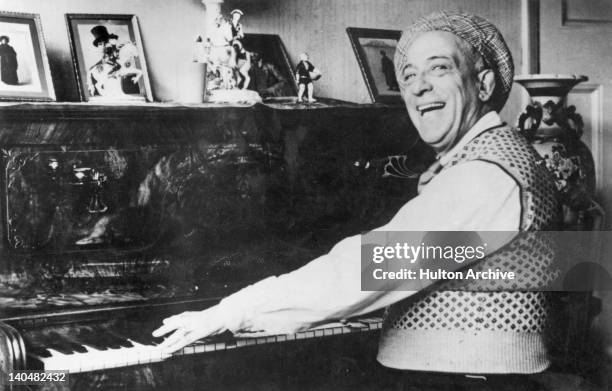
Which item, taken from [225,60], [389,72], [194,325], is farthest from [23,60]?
[389,72]

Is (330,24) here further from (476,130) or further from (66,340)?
(66,340)

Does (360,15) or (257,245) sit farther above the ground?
(360,15)

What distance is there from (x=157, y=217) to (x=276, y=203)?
329 millimetres

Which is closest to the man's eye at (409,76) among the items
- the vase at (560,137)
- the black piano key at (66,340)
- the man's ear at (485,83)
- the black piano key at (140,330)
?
the man's ear at (485,83)

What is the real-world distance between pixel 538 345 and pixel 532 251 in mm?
184

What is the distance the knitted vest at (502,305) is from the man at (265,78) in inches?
40.4

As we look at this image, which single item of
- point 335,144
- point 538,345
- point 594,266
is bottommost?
Answer: point 594,266

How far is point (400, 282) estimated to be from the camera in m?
1.25

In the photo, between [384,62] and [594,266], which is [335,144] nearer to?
[384,62]

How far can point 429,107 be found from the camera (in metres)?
1.46

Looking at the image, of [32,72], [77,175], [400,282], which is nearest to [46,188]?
[77,175]

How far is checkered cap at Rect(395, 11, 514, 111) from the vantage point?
143 centimetres

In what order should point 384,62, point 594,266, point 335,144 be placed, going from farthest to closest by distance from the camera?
point 594,266 → point 384,62 → point 335,144

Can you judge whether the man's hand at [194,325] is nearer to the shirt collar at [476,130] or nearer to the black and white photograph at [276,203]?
the black and white photograph at [276,203]
